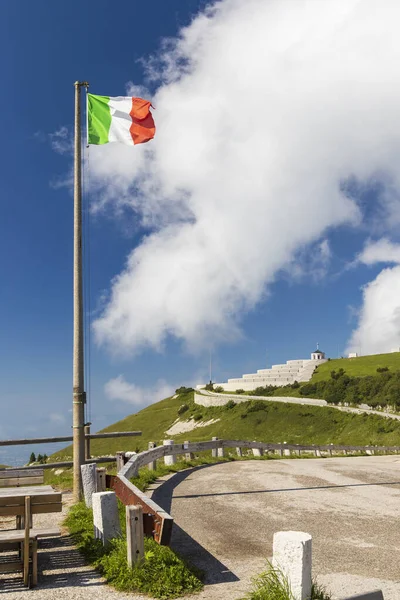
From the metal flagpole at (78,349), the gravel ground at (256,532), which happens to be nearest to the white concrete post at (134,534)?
the gravel ground at (256,532)

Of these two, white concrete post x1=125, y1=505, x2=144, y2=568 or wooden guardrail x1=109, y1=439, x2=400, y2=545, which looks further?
white concrete post x1=125, y1=505, x2=144, y2=568

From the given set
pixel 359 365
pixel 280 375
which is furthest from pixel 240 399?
pixel 359 365

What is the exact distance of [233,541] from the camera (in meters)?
7.75

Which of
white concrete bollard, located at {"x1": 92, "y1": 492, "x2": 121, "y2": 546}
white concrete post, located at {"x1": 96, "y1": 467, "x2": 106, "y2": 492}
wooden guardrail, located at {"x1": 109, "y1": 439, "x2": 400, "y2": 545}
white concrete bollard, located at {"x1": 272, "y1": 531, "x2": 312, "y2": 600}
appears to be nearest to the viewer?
white concrete bollard, located at {"x1": 272, "y1": 531, "x2": 312, "y2": 600}

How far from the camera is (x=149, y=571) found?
6.11m

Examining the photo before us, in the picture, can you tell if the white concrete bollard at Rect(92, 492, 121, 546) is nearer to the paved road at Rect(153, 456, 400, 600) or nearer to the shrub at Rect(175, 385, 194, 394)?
the paved road at Rect(153, 456, 400, 600)

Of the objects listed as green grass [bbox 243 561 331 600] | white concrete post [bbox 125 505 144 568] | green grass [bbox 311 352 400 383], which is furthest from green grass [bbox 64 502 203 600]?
green grass [bbox 311 352 400 383]

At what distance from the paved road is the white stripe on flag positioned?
343 inches

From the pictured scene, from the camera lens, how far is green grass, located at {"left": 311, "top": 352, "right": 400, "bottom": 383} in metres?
118

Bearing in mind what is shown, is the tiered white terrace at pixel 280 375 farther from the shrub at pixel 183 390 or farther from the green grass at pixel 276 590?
the green grass at pixel 276 590

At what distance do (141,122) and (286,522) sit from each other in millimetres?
9992

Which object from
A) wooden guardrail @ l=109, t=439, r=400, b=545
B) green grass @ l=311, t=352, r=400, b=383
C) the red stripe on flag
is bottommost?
wooden guardrail @ l=109, t=439, r=400, b=545

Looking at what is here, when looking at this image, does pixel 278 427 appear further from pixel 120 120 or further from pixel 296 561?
pixel 296 561

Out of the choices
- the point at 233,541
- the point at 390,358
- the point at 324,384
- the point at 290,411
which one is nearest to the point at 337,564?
the point at 233,541
